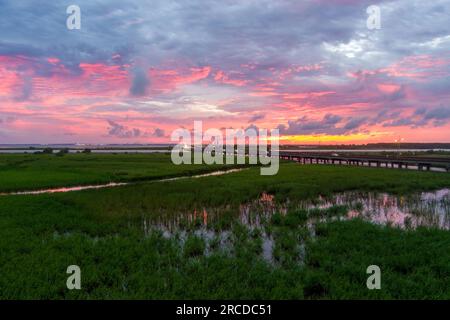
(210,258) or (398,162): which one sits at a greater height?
(398,162)

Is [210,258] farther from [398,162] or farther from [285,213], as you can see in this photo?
[398,162]

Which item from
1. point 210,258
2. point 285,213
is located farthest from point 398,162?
point 210,258

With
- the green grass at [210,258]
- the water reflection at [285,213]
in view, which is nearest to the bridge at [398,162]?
the water reflection at [285,213]

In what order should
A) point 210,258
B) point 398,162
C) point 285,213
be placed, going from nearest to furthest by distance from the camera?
point 210,258 → point 285,213 → point 398,162

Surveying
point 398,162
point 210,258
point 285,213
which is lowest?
point 285,213

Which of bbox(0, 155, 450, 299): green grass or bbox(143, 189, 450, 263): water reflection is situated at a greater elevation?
bbox(0, 155, 450, 299): green grass

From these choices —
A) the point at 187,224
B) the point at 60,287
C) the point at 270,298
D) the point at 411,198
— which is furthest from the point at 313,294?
the point at 411,198

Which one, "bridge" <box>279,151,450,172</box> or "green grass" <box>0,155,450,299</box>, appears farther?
"bridge" <box>279,151,450,172</box>

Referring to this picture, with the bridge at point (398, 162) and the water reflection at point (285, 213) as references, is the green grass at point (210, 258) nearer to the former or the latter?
the water reflection at point (285, 213)

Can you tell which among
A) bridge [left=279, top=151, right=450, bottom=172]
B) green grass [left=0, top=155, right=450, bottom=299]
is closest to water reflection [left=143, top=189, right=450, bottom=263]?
green grass [left=0, top=155, right=450, bottom=299]

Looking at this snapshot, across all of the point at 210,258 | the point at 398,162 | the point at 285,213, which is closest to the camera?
the point at 210,258

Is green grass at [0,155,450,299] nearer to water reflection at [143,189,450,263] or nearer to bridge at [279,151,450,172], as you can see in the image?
water reflection at [143,189,450,263]
